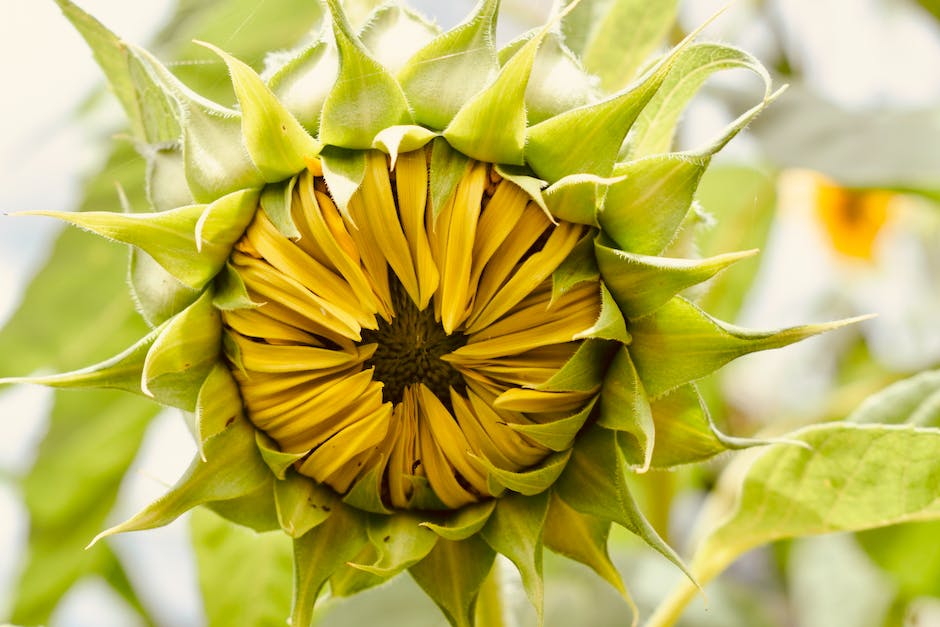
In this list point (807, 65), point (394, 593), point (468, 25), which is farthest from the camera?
point (807, 65)

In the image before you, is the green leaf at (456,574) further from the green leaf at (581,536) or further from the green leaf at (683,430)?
the green leaf at (683,430)

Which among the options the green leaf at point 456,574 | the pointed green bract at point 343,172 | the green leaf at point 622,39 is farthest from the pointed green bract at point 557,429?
the green leaf at point 622,39

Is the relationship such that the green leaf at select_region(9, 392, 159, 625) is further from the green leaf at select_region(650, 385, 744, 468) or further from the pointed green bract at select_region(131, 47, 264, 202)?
the green leaf at select_region(650, 385, 744, 468)

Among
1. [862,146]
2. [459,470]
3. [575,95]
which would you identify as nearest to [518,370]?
[459,470]

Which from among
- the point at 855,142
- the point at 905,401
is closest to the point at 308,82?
the point at 905,401

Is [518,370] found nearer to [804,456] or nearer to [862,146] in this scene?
[804,456]

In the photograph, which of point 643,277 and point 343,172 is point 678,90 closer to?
point 643,277
